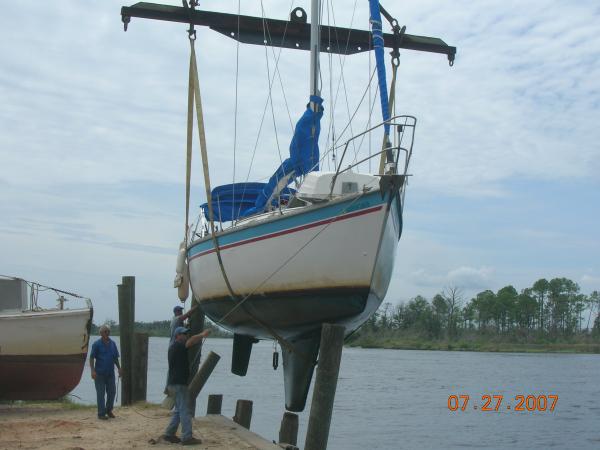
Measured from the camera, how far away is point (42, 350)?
15.8 metres

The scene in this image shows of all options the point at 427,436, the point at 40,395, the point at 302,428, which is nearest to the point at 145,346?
the point at 40,395

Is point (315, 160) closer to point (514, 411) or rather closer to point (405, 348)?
point (514, 411)

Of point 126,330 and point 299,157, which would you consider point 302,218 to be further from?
point 126,330

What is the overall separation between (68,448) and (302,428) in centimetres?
1491

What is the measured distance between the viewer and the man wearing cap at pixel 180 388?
10.7 metres

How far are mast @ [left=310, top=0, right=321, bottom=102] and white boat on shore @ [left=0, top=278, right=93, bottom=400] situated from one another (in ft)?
21.7

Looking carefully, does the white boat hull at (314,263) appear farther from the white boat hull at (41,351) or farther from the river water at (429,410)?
the river water at (429,410)

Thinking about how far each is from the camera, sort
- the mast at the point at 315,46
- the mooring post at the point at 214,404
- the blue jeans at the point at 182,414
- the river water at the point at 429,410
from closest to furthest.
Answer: the blue jeans at the point at 182,414 < the mast at the point at 315,46 < the mooring post at the point at 214,404 < the river water at the point at 429,410

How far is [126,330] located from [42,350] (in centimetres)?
168

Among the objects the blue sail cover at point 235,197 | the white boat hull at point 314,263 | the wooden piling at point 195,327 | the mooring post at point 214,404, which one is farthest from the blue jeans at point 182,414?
the blue sail cover at point 235,197

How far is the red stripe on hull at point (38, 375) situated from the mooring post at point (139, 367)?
4.50 ft

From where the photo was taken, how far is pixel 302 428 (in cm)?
2453

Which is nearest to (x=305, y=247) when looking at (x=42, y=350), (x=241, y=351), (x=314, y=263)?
(x=314, y=263)

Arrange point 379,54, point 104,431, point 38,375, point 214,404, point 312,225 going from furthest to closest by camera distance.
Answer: point 38,375 < point 214,404 < point 379,54 < point 104,431 < point 312,225
